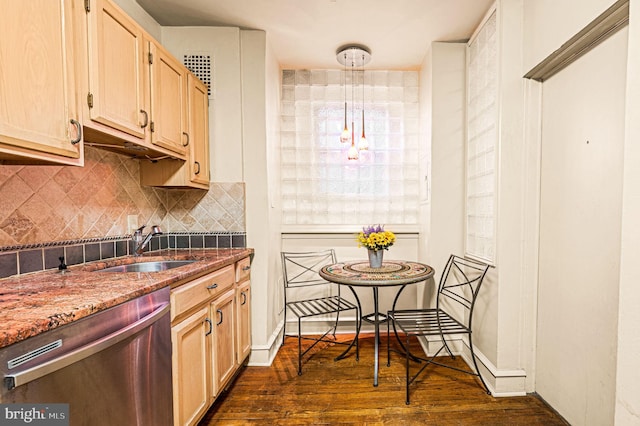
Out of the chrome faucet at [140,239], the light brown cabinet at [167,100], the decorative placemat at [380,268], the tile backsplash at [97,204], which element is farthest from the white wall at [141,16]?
the decorative placemat at [380,268]

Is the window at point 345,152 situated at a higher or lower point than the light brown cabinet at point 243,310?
higher

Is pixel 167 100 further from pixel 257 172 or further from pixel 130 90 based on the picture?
pixel 257 172

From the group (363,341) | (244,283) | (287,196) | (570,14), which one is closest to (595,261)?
(570,14)

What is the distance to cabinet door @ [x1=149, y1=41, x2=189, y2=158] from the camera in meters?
1.80

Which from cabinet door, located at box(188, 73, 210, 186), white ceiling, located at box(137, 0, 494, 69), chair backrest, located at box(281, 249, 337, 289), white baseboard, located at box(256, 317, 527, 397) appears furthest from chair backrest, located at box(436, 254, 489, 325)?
cabinet door, located at box(188, 73, 210, 186)

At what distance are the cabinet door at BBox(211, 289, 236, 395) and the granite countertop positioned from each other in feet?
0.92

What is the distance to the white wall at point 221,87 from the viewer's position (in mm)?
2398

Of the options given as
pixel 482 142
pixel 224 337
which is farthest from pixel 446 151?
pixel 224 337

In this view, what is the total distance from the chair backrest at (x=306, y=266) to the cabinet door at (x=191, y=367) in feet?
4.35

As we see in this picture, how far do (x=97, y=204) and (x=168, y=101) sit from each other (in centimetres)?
77

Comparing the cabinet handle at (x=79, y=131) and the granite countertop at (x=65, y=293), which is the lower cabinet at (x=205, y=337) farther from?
the cabinet handle at (x=79, y=131)

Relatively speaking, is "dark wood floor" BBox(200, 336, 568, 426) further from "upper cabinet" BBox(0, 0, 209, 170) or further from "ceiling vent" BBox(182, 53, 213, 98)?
"ceiling vent" BBox(182, 53, 213, 98)

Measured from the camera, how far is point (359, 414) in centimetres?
187

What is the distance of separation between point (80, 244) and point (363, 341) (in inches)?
92.5
